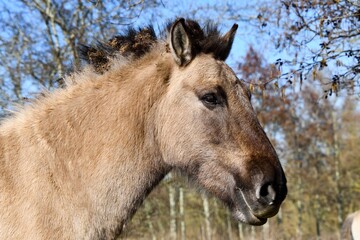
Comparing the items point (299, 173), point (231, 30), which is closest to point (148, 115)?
point (231, 30)

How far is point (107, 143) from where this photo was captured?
4.32 m

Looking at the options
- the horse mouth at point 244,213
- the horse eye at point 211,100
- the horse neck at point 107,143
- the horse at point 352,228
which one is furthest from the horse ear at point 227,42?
the horse at point 352,228

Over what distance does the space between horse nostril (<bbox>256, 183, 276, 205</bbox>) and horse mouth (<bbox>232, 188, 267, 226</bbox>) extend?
0.18 metres

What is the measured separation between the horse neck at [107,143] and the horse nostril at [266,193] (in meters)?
0.98

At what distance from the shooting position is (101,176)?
420 centimetres

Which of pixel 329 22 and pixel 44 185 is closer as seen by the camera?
pixel 44 185

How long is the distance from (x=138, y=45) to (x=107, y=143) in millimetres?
1111

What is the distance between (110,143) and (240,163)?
3.81ft

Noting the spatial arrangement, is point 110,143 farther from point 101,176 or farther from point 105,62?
point 105,62

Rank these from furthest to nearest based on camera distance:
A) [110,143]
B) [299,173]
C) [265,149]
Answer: [299,173] < [110,143] < [265,149]

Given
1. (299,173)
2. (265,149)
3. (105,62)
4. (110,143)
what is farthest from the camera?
(299,173)

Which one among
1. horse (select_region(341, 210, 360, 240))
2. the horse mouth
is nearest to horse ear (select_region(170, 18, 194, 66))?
the horse mouth

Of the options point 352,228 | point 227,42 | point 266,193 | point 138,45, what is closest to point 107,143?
point 138,45

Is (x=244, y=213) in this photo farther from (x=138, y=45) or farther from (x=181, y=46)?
(x=138, y=45)
